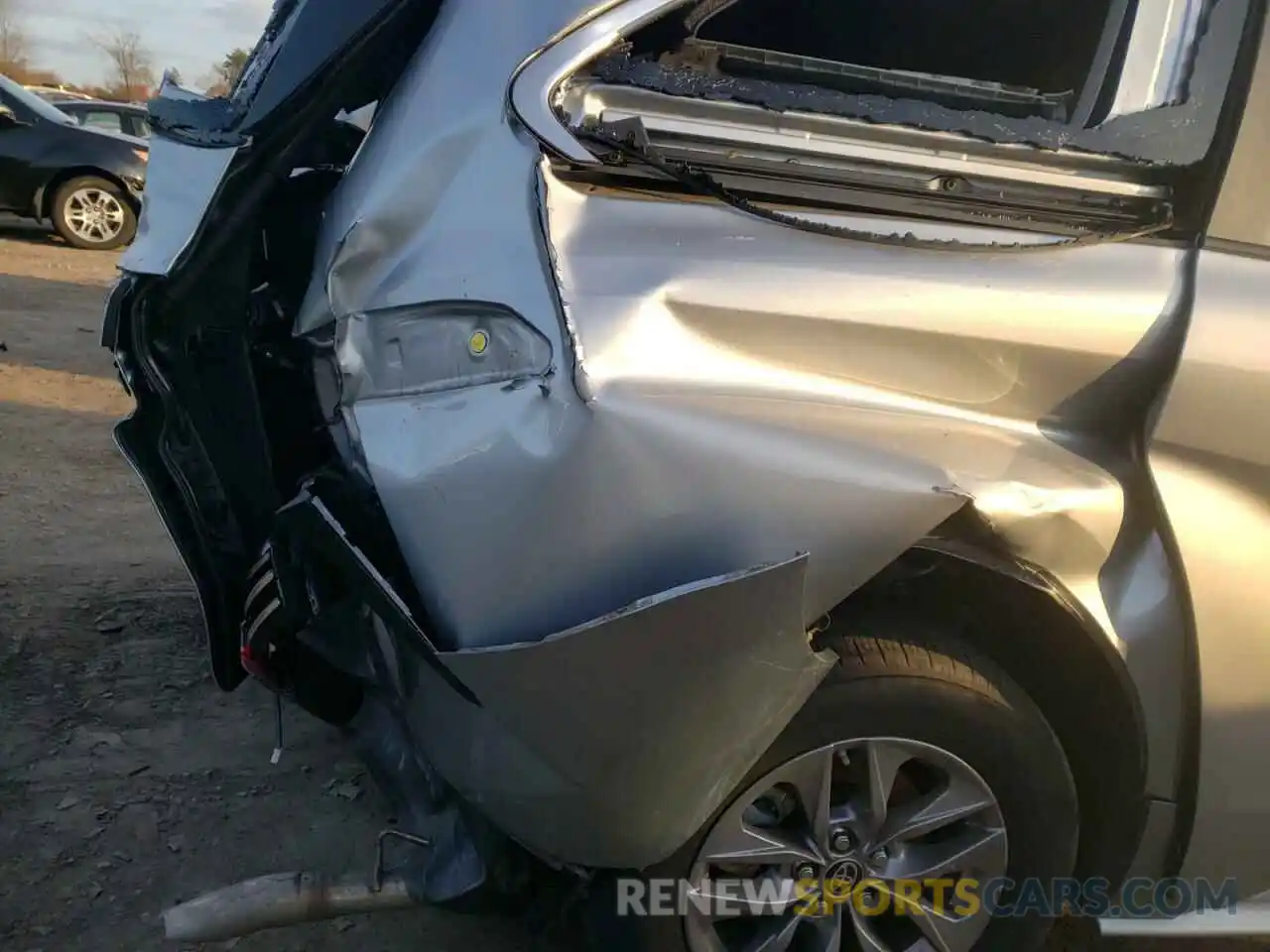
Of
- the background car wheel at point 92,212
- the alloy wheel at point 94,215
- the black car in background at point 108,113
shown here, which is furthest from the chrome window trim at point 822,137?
the black car in background at point 108,113

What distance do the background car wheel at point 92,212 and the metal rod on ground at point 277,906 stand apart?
419 inches

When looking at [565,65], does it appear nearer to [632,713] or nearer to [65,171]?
[632,713]

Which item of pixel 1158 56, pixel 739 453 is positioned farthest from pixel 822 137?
pixel 1158 56

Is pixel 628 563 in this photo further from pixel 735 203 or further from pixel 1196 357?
pixel 1196 357

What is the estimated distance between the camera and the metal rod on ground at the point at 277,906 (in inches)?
83.0

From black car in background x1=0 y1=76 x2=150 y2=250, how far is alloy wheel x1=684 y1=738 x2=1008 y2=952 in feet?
35.0

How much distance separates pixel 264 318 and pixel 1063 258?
5.08 feet

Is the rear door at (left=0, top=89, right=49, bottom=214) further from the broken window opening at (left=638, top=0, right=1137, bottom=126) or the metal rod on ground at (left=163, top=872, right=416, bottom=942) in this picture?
the metal rod on ground at (left=163, top=872, right=416, bottom=942)

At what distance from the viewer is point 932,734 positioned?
2.01m

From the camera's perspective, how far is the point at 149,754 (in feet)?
10.3

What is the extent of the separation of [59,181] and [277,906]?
11.2m

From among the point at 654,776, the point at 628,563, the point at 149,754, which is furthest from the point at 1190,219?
the point at 149,754

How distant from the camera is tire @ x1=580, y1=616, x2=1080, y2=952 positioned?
6.41 feet

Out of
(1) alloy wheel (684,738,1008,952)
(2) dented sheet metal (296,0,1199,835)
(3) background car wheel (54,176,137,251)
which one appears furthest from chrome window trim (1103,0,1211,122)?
(3) background car wheel (54,176,137,251)
